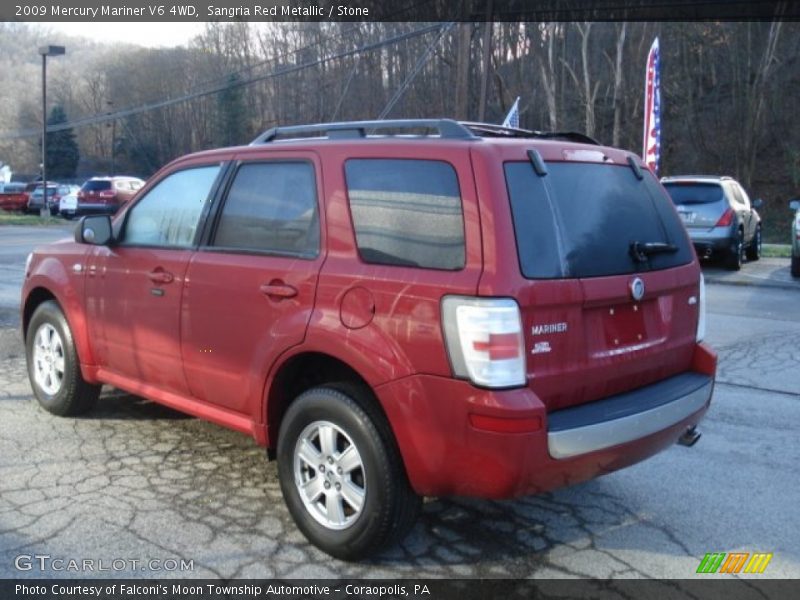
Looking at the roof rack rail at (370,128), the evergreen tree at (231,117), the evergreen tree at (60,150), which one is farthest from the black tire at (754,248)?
the evergreen tree at (60,150)

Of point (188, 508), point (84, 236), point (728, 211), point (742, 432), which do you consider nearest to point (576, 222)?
point (188, 508)

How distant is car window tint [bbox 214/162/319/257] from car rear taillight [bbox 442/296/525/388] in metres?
0.94

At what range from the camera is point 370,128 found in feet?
13.5

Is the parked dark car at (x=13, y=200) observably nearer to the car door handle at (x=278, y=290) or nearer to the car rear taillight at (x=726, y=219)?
the car rear taillight at (x=726, y=219)

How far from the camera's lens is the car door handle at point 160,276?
4.50m

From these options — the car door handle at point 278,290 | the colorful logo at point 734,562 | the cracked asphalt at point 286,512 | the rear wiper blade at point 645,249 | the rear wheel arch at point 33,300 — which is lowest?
the colorful logo at point 734,562

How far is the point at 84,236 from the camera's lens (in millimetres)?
5055

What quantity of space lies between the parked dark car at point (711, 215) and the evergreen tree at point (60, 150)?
2512 inches

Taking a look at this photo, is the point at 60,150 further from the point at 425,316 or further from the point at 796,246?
the point at 425,316

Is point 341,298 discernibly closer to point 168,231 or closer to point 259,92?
point 168,231

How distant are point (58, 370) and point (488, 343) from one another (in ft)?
11.8

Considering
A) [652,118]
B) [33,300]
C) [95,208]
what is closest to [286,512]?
[33,300]

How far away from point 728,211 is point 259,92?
47.4 metres

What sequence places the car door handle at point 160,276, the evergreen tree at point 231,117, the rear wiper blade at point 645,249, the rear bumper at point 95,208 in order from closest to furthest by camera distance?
the rear wiper blade at point 645,249 < the car door handle at point 160,276 < the rear bumper at point 95,208 < the evergreen tree at point 231,117
